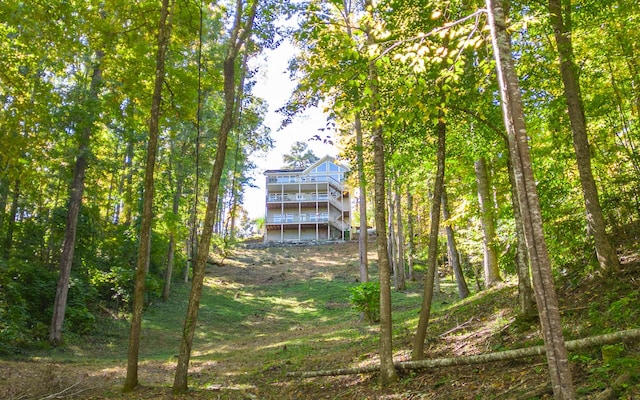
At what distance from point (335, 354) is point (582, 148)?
7.21 metres

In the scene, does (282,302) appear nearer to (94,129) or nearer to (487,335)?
(94,129)

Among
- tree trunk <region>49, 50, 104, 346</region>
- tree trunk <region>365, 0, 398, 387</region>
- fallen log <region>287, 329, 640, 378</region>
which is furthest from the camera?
tree trunk <region>49, 50, 104, 346</region>

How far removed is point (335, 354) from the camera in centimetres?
1033

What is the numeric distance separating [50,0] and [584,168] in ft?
35.4

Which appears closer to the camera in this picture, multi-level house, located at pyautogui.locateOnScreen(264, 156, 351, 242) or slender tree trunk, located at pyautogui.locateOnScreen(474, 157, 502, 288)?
slender tree trunk, located at pyautogui.locateOnScreen(474, 157, 502, 288)

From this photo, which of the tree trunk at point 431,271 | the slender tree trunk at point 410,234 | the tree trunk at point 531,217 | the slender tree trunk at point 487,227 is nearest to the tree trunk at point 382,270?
the tree trunk at point 431,271

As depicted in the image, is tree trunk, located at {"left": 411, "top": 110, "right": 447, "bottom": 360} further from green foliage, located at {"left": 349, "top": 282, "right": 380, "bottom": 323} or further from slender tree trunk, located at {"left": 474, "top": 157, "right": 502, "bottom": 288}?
green foliage, located at {"left": 349, "top": 282, "right": 380, "bottom": 323}

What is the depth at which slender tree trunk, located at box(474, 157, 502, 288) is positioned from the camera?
38.6ft

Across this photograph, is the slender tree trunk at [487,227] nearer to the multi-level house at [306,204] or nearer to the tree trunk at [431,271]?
the tree trunk at [431,271]

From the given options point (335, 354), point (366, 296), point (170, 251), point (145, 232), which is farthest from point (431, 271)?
point (170, 251)

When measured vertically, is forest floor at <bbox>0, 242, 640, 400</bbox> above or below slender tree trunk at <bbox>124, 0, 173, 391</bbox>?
below

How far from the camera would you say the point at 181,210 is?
84.9ft

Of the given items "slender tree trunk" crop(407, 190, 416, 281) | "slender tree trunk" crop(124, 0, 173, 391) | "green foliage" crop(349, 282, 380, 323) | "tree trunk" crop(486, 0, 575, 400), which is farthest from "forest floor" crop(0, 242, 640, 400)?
"slender tree trunk" crop(407, 190, 416, 281)

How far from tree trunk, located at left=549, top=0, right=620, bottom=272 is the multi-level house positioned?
128 feet
